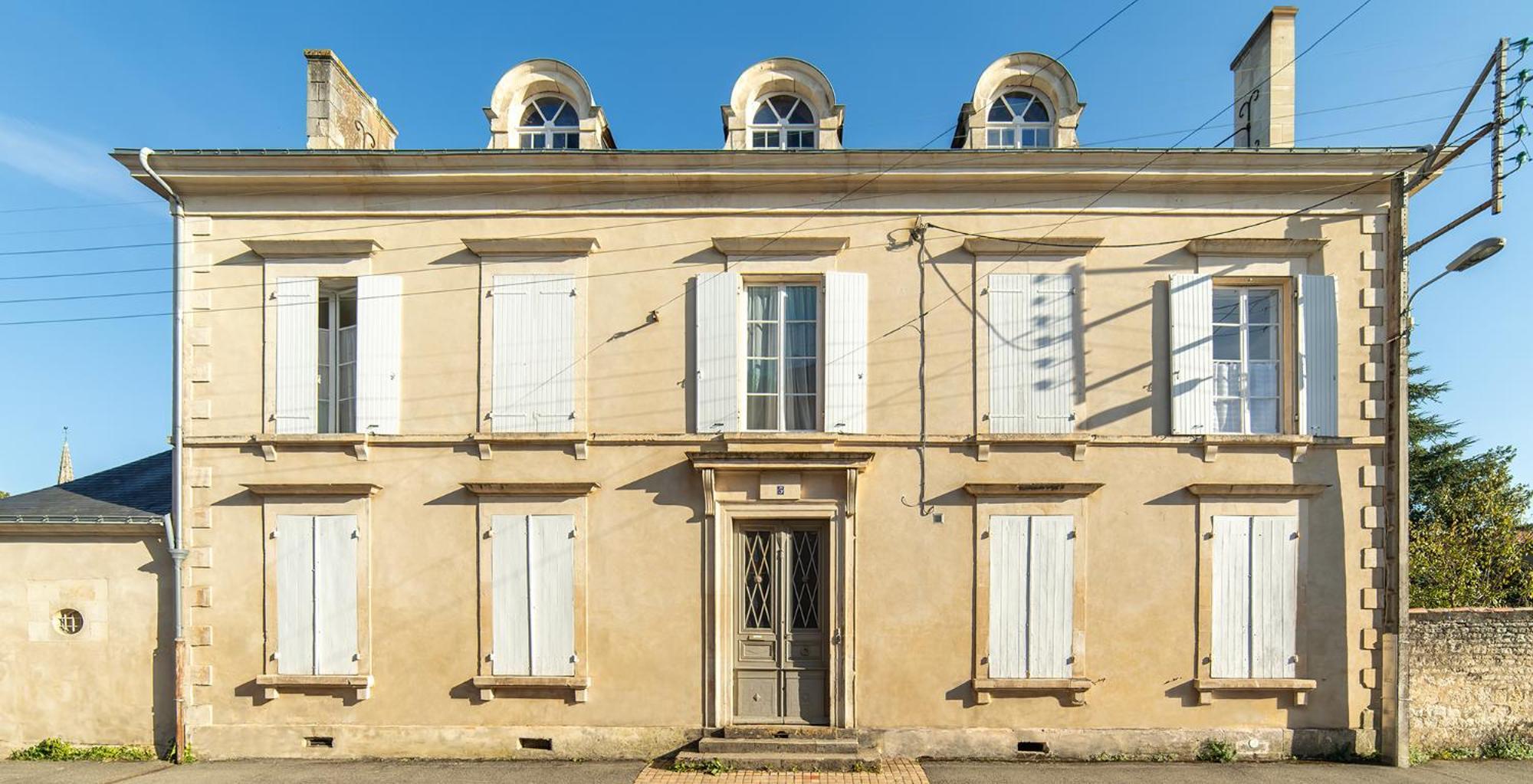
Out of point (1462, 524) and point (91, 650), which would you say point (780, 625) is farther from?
point (1462, 524)

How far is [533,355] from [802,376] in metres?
2.92

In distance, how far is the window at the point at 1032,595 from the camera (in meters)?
8.00

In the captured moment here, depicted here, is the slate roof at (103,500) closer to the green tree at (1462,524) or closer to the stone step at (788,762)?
the stone step at (788,762)

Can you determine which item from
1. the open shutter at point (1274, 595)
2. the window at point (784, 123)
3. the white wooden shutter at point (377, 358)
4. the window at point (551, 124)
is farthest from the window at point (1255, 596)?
the white wooden shutter at point (377, 358)

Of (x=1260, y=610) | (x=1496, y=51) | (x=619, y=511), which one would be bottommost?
(x=1260, y=610)

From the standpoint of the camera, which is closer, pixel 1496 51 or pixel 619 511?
pixel 1496 51

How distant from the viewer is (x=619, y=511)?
8156 mm

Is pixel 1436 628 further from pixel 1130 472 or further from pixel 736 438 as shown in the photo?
pixel 736 438

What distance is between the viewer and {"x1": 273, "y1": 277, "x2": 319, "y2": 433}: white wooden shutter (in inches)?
325

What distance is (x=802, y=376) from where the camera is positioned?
8344 mm

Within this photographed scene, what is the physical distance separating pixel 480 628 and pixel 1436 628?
10.2 metres

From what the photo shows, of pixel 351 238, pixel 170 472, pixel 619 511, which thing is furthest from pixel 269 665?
pixel 351 238

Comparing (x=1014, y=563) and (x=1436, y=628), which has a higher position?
(x=1014, y=563)

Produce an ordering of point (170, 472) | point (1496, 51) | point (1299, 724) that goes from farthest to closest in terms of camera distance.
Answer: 1. point (170, 472)
2. point (1299, 724)
3. point (1496, 51)
